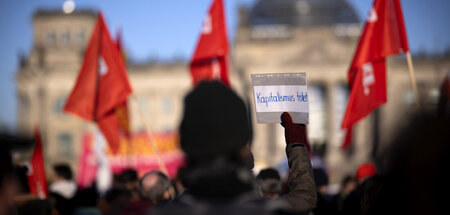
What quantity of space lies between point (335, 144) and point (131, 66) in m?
21.6

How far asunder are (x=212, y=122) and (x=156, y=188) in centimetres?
343

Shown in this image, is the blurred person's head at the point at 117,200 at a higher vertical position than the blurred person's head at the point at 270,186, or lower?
lower

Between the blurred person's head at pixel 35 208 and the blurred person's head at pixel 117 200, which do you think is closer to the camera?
the blurred person's head at pixel 35 208

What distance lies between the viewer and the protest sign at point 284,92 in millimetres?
4008

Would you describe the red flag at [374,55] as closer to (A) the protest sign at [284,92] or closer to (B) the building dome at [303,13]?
(A) the protest sign at [284,92]

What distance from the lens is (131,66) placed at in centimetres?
6638

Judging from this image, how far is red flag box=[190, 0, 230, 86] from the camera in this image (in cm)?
1152

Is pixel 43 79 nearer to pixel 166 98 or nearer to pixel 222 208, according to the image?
pixel 166 98

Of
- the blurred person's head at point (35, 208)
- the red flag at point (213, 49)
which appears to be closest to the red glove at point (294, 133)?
the blurred person's head at point (35, 208)

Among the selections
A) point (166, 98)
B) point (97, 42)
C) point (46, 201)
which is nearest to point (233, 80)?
point (166, 98)

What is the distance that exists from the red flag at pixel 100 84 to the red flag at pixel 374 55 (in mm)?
3531

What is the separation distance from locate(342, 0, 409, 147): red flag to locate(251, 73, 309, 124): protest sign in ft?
13.7

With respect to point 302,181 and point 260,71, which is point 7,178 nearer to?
point 302,181

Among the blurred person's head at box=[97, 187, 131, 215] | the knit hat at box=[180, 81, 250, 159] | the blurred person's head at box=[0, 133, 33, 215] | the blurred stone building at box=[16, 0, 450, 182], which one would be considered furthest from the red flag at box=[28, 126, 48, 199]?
the blurred stone building at box=[16, 0, 450, 182]
